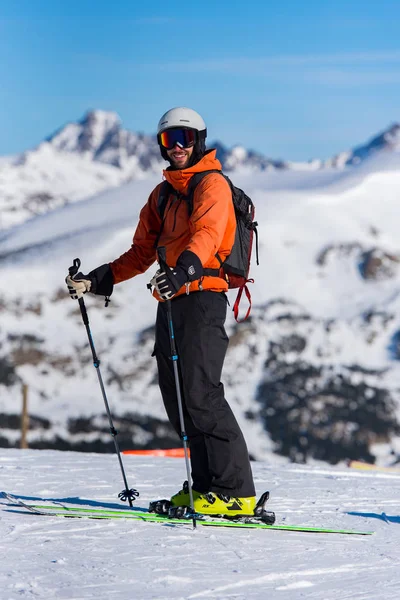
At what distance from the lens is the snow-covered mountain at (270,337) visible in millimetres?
50500

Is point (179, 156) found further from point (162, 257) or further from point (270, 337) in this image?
point (270, 337)

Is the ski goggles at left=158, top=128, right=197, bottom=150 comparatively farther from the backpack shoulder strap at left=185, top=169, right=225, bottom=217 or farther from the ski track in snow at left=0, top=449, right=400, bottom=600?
Result: the ski track in snow at left=0, top=449, right=400, bottom=600

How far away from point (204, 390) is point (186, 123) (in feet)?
4.49

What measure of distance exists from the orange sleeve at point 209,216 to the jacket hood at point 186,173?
0.08 meters

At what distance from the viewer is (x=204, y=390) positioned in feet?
14.2

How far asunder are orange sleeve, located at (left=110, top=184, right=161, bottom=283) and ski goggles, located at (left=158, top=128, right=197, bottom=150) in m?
0.26

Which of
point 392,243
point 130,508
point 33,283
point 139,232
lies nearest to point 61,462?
point 130,508

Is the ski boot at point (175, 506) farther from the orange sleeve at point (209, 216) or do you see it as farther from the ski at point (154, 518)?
the orange sleeve at point (209, 216)

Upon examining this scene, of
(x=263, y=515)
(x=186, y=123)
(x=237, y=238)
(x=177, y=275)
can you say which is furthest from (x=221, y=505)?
(x=186, y=123)

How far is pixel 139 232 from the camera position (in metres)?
4.74

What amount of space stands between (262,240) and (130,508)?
62.7 meters

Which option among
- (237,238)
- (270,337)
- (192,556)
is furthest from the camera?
(270,337)

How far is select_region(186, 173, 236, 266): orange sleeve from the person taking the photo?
409cm

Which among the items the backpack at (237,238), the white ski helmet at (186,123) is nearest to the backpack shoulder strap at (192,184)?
the backpack at (237,238)
